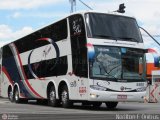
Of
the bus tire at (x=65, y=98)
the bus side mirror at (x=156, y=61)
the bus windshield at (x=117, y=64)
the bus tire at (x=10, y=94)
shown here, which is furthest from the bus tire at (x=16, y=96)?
the bus side mirror at (x=156, y=61)

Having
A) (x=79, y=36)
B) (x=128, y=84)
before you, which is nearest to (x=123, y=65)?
(x=128, y=84)

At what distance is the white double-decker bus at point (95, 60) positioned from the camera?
20.0 meters

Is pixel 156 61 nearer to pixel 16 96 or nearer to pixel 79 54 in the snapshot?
pixel 79 54

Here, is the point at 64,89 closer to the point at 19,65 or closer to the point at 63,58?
the point at 63,58

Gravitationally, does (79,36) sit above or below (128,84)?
above

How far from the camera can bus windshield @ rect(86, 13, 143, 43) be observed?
20.3 metres

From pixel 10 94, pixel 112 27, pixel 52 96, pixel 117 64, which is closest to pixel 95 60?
pixel 117 64

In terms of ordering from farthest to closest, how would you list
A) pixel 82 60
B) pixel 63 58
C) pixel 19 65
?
pixel 19 65, pixel 63 58, pixel 82 60

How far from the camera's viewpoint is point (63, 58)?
22172 mm

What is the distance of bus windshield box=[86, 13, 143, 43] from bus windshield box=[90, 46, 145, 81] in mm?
552

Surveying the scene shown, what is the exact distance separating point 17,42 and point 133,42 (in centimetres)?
1031

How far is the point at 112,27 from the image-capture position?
20.7m

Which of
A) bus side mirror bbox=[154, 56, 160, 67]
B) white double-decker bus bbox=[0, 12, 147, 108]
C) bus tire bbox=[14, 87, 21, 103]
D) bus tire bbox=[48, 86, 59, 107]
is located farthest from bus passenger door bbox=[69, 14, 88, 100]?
bus tire bbox=[14, 87, 21, 103]

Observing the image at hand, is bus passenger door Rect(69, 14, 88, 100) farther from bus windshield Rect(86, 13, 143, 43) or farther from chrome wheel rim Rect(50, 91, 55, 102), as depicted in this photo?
chrome wheel rim Rect(50, 91, 55, 102)
